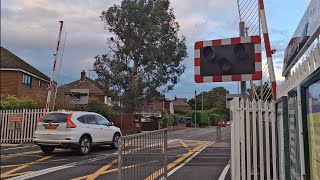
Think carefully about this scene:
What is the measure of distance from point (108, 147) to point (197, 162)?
653cm

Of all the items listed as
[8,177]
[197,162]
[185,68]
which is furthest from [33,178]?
[185,68]

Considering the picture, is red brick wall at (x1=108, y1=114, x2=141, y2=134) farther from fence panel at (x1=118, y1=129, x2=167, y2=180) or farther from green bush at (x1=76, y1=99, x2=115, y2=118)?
fence panel at (x1=118, y1=129, x2=167, y2=180)

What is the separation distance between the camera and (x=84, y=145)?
14.9 meters

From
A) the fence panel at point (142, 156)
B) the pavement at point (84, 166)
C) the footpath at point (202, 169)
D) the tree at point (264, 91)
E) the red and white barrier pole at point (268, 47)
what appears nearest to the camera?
the fence panel at point (142, 156)

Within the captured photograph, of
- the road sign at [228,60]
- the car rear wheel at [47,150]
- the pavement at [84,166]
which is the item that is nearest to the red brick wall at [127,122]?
the car rear wheel at [47,150]

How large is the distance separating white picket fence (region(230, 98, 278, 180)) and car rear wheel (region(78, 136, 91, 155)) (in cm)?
892

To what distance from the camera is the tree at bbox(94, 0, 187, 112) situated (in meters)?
39.3

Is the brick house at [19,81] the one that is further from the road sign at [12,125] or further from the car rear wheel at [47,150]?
the car rear wheel at [47,150]

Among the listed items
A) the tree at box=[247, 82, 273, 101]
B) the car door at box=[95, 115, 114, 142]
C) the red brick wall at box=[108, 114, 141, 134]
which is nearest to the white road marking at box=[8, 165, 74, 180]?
the car door at box=[95, 115, 114, 142]

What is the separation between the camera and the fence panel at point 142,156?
5.53 metres

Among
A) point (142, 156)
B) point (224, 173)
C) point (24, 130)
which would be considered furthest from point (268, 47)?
point (24, 130)

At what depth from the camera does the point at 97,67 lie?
1588 inches

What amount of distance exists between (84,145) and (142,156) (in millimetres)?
8983

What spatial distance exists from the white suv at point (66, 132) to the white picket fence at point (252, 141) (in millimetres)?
8879
